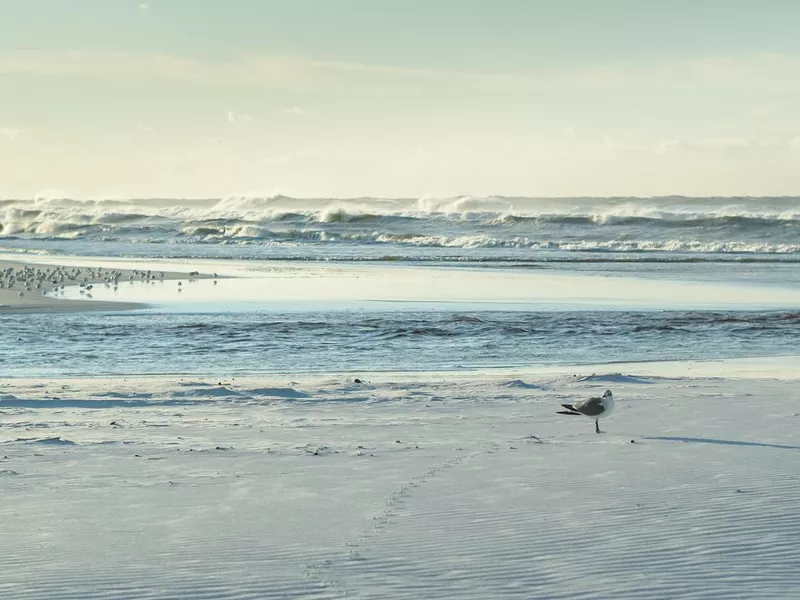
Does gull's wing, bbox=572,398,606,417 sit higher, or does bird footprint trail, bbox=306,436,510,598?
gull's wing, bbox=572,398,606,417

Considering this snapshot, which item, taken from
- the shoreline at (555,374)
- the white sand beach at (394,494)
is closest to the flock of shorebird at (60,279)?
the shoreline at (555,374)

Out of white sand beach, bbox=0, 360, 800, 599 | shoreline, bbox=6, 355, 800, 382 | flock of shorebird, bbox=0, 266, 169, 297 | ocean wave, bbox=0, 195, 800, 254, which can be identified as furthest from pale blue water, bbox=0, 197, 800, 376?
ocean wave, bbox=0, 195, 800, 254

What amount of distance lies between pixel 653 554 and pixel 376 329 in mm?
13938

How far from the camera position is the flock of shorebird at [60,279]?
27828 mm

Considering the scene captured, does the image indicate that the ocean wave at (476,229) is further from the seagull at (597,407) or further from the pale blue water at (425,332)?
the seagull at (597,407)

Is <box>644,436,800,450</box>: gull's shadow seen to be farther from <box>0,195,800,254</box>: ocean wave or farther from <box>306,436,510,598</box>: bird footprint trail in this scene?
<box>0,195,800,254</box>: ocean wave

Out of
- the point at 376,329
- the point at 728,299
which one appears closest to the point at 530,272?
the point at 728,299

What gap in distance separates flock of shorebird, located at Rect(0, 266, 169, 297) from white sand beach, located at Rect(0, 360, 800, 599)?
1662cm

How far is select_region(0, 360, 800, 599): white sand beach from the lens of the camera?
18.7ft

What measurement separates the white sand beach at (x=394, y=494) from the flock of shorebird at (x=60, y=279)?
16.6m

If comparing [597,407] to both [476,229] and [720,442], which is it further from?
[476,229]

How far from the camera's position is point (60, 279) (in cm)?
3023

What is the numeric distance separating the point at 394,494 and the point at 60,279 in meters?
24.9

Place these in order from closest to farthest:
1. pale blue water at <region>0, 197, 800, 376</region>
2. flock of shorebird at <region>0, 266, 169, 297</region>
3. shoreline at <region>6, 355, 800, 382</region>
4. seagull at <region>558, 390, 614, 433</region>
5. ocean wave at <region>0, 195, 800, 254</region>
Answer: seagull at <region>558, 390, 614, 433</region>, shoreline at <region>6, 355, 800, 382</region>, pale blue water at <region>0, 197, 800, 376</region>, flock of shorebird at <region>0, 266, 169, 297</region>, ocean wave at <region>0, 195, 800, 254</region>
